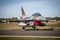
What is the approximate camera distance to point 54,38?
272 centimetres

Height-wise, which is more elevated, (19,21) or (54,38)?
(19,21)

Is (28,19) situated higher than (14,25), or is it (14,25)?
(28,19)

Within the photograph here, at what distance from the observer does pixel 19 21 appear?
2799 mm

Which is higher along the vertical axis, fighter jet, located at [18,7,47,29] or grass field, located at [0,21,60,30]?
fighter jet, located at [18,7,47,29]

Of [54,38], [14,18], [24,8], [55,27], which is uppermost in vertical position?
[24,8]

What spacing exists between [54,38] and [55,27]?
0.22 m

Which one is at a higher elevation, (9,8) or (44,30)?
(9,8)

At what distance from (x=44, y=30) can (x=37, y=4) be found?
0.55m

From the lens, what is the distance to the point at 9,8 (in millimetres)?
2834

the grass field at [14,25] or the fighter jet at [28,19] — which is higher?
the fighter jet at [28,19]

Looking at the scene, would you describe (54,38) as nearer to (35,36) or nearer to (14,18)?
(35,36)

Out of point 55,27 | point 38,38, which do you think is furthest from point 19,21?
point 55,27

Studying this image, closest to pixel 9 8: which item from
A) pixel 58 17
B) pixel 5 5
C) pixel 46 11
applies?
pixel 5 5

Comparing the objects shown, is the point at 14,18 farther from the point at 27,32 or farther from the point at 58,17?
the point at 58,17
